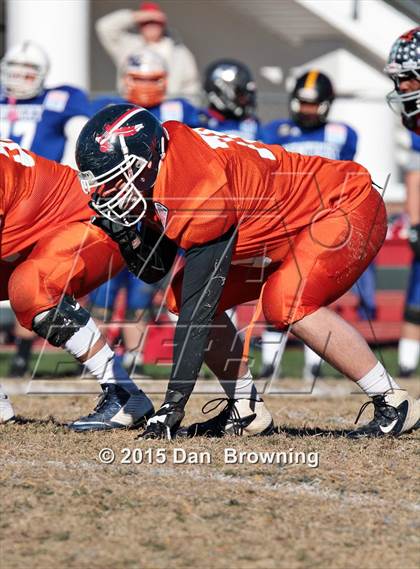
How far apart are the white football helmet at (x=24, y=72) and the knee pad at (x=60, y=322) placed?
3.38 m

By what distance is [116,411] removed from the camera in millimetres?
5250

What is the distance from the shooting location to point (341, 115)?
11.7 meters

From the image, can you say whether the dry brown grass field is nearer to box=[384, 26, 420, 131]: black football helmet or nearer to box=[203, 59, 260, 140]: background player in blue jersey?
box=[384, 26, 420, 131]: black football helmet

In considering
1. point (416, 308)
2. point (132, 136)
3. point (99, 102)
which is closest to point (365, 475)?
point (132, 136)

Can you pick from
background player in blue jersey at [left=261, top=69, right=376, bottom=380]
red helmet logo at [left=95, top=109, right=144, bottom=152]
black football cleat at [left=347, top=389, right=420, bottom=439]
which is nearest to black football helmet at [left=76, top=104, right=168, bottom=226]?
red helmet logo at [left=95, top=109, right=144, bottom=152]

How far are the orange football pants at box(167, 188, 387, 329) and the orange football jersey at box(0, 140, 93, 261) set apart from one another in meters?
0.63

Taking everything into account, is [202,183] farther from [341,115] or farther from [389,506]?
[341,115]

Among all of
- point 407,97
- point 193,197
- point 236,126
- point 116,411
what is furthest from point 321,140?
point 193,197

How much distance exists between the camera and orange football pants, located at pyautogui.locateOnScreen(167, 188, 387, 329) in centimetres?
475

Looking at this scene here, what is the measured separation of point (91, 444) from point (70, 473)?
57 cm

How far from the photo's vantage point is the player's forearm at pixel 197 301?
4.50m

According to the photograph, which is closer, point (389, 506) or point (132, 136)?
point (389, 506)

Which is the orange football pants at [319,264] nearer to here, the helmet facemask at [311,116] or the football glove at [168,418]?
the football glove at [168,418]

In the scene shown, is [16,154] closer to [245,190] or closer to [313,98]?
[245,190]
